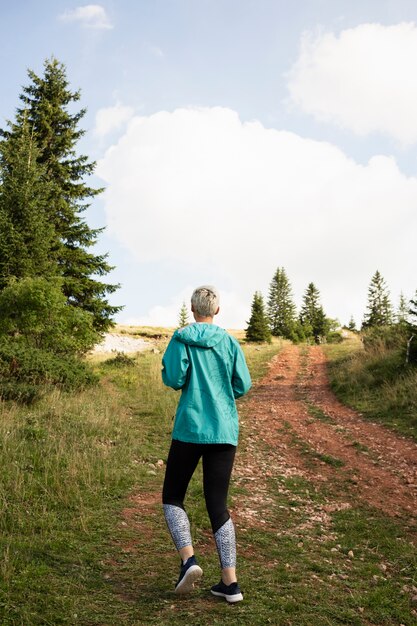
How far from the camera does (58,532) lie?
15.8ft

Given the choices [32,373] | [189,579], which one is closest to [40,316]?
[32,373]

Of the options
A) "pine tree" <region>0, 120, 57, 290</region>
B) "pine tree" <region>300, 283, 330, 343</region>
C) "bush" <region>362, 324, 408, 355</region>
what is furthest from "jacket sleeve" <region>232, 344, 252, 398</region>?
"pine tree" <region>300, 283, 330, 343</region>

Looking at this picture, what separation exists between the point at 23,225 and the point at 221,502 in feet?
50.4

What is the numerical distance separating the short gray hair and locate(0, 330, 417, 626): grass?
92.7 inches

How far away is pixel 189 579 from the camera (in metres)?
3.54

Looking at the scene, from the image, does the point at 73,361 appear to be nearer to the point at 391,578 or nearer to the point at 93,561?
the point at 93,561

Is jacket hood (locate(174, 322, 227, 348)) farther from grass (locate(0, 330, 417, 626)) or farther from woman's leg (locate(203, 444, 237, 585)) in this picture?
grass (locate(0, 330, 417, 626))

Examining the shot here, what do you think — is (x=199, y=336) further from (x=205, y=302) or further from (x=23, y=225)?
(x=23, y=225)

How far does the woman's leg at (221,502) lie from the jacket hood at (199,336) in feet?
2.73

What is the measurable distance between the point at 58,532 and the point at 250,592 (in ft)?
7.17

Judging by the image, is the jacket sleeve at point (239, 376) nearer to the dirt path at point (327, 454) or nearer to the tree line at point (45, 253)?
the dirt path at point (327, 454)

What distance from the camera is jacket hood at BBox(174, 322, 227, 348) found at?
3.73 metres

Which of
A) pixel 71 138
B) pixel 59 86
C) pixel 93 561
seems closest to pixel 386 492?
pixel 93 561

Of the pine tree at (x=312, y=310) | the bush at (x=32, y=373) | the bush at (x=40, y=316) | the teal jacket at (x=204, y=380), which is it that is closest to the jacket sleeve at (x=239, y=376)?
the teal jacket at (x=204, y=380)
